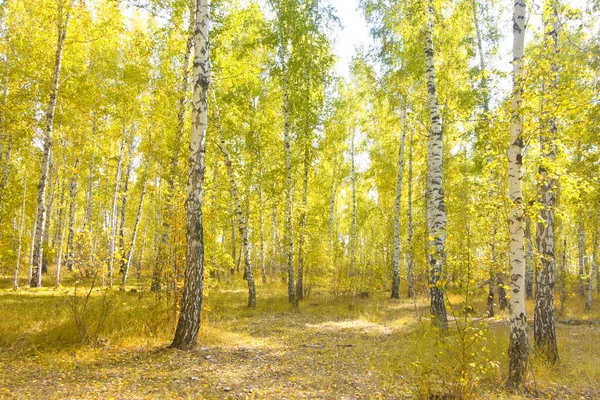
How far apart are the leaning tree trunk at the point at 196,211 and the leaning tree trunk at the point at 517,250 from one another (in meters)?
4.96

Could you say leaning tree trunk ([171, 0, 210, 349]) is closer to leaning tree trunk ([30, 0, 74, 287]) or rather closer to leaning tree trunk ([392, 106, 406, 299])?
leaning tree trunk ([30, 0, 74, 287])

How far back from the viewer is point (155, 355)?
589 cm

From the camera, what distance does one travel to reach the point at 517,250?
5145 millimetres

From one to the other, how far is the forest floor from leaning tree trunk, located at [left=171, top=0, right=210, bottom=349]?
1.43 ft

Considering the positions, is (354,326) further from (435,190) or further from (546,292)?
(546,292)

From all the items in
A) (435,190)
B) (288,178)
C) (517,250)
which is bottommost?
(517,250)

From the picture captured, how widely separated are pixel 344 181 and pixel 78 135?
15564 millimetres

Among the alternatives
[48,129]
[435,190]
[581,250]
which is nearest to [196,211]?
[435,190]

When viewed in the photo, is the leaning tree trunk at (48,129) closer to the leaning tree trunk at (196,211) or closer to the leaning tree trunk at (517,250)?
the leaning tree trunk at (196,211)

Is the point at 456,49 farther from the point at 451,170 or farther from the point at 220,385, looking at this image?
the point at 220,385

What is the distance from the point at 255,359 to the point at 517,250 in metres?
4.61

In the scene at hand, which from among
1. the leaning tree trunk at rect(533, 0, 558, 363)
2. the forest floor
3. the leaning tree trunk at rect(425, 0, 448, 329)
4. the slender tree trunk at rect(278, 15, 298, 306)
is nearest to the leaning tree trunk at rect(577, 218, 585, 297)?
the forest floor

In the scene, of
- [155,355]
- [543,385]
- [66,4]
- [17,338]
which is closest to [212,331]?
[155,355]

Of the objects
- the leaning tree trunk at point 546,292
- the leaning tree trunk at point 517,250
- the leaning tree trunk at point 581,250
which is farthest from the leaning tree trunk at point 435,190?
the leaning tree trunk at point 581,250
